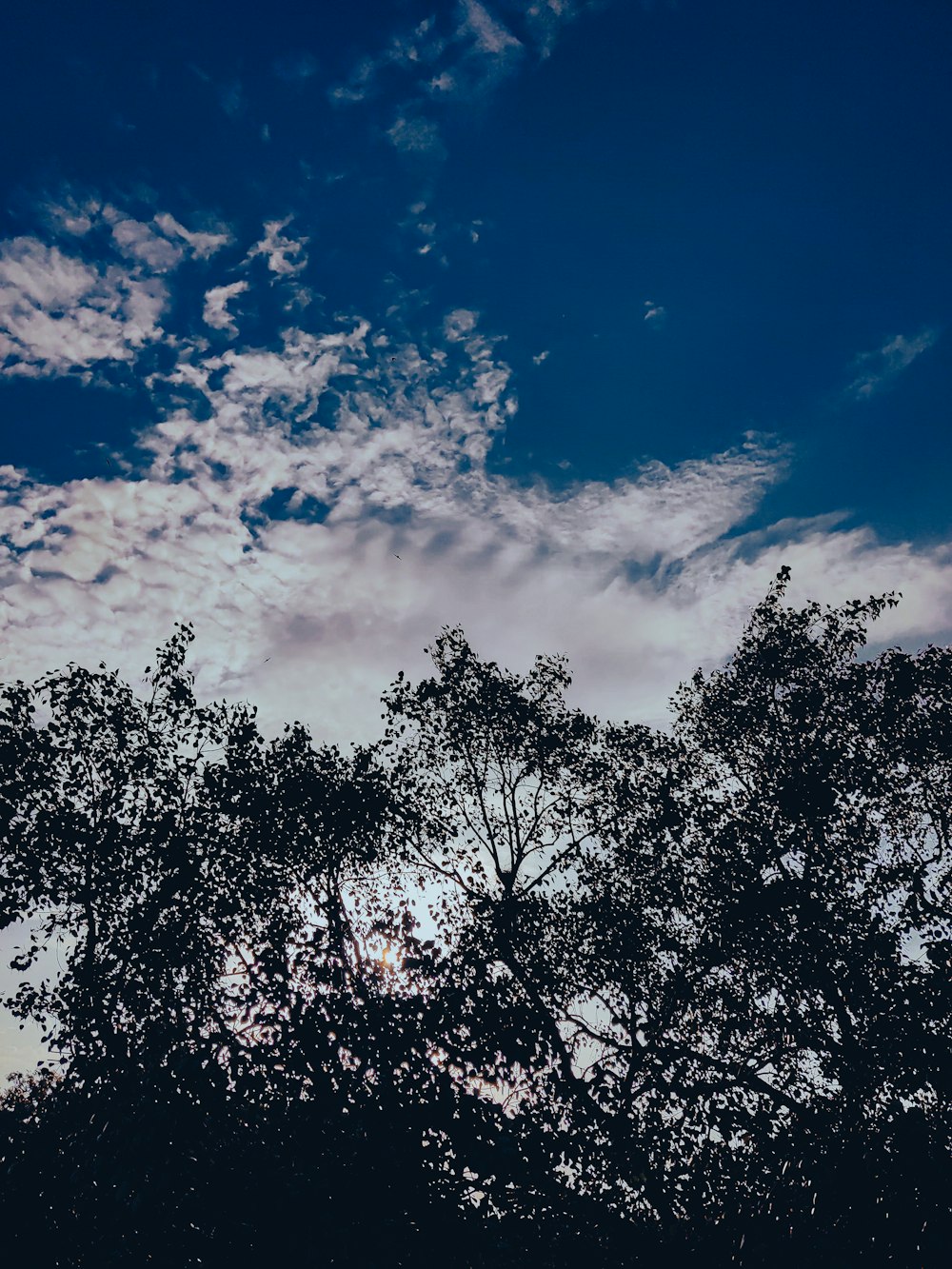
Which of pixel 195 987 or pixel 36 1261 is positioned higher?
pixel 195 987

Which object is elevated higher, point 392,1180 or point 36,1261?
point 392,1180

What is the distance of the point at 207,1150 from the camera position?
10609mm

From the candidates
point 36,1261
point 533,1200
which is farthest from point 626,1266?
point 36,1261

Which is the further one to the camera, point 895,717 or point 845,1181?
point 895,717

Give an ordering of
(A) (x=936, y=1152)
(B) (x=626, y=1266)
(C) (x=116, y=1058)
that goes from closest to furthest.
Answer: (B) (x=626, y=1266) → (A) (x=936, y=1152) → (C) (x=116, y=1058)

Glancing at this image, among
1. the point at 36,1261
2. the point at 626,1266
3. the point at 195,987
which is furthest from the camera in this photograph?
the point at 195,987

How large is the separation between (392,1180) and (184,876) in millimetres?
11215

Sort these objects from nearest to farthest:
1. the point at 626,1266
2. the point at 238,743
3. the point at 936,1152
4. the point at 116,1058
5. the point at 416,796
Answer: the point at 626,1266
the point at 936,1152
the point at 116,1058
the point at 238,743
the point at 416,796

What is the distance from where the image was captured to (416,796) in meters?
21.6

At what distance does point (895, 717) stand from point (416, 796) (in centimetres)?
1669

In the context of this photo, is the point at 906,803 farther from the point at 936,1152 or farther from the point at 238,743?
the point at 238,743

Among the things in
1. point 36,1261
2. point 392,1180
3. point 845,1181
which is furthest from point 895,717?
point 36,1261

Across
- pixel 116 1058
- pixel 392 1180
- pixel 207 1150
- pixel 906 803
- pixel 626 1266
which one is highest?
pixel 906 803

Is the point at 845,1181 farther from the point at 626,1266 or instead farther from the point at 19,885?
the point at 19,885
